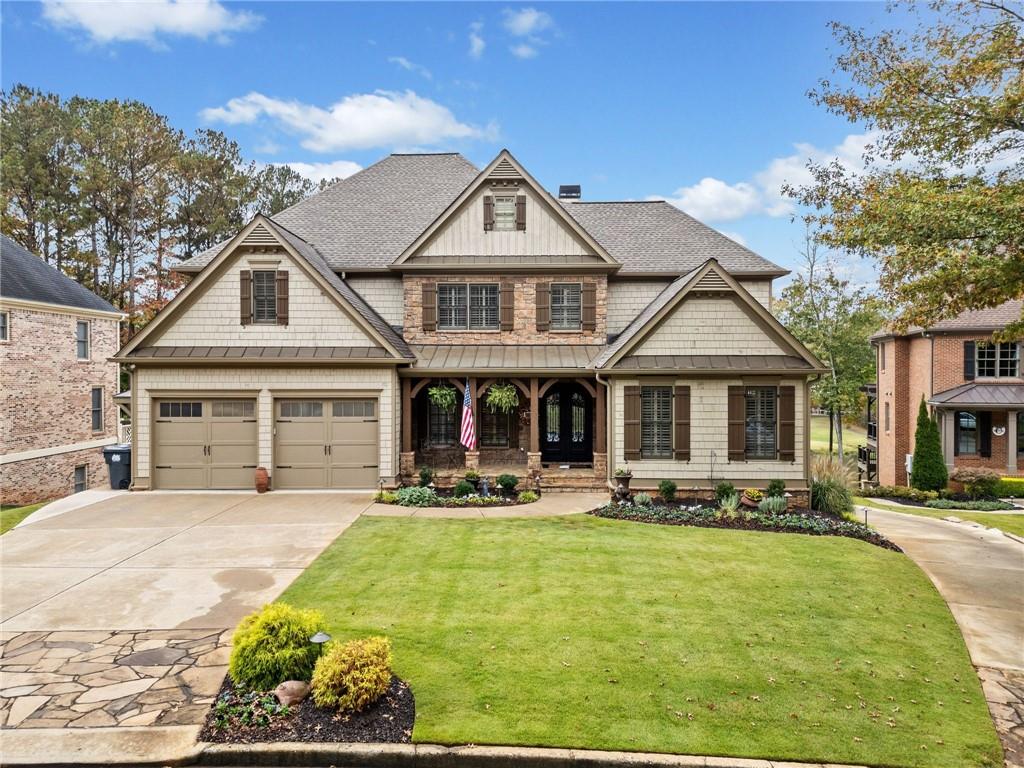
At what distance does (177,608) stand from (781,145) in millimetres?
26704

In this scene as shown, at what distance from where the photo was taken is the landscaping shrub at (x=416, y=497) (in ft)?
44.0

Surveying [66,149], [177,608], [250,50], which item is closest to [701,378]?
[177,608]

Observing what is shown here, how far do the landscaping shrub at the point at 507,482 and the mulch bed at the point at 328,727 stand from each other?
9408mm

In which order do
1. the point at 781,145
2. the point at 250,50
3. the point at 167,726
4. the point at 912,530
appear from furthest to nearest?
the point at 781,145
the point at 250,50
the point at 912,530
the point at 167,726

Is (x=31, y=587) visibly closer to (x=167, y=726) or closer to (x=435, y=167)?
(x=167, y=726)

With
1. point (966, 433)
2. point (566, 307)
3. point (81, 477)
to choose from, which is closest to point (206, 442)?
point (566, 307)

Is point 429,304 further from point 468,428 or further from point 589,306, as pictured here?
point 589,306

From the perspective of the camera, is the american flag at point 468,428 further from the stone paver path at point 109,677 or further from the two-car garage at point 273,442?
the stone paver path at point 109,677

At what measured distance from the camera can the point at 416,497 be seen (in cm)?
1355

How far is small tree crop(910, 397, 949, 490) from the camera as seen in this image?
23453mm

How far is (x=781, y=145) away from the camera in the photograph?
2389 cm

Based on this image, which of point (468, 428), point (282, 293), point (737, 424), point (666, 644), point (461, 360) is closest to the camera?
point (666, 644)

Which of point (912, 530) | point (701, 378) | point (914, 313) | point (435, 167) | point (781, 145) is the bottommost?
point (912, 530)

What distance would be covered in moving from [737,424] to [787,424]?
131 centimetres
